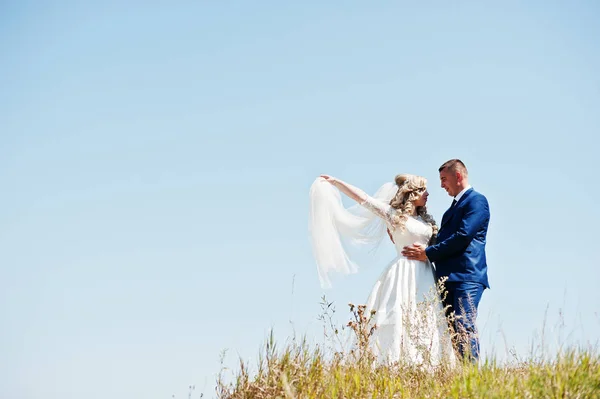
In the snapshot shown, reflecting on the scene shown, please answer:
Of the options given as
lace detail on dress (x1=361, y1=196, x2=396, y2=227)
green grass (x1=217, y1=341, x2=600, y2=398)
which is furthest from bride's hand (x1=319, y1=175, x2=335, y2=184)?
green grass (x1=217, y1=341, x2=600, y2=398)

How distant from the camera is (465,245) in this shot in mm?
8258

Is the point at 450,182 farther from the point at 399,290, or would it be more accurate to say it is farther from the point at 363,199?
the point at 399,290

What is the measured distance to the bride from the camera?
310 inches

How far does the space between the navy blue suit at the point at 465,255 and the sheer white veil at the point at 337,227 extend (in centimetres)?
161

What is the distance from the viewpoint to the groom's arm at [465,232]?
27.0ft

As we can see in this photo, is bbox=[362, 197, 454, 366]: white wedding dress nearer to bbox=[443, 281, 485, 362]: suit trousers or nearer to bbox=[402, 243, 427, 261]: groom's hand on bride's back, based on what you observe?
bbox=[402, 243, 427, 261]: groom's hand on bride's back

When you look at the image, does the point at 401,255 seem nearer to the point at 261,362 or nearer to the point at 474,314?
the point at 474,314

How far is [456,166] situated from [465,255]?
1302 mm

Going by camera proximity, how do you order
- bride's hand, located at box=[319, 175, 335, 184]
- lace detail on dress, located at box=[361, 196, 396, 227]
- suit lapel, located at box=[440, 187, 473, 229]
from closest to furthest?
1. suit lapel, located at box=[440, 187, 473, 229]
2. lace detail on dress, located at box=[361, 196, 396, 227]
3. bride's hand, located at box=[319, 175, 335, 184]

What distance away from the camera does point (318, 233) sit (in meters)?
10.1

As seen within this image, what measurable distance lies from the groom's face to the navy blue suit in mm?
218

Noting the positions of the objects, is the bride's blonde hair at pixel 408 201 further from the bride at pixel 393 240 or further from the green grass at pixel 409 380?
the green grass at pixel 409 380

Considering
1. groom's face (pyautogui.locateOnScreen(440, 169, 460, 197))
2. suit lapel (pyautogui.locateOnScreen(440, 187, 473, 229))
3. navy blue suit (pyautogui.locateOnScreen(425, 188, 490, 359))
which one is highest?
groom's face (pyautogui.locateOnScreen(440, 169, 460, 197))

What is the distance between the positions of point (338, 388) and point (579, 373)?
203 centimetres
